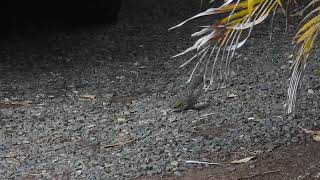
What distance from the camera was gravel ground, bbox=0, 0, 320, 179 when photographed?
3.45 metres

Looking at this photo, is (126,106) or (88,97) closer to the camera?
(126,106)

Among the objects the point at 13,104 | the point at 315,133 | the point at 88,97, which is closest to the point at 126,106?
the point at 88,97

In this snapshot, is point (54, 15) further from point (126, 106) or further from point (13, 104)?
point (126, 106)

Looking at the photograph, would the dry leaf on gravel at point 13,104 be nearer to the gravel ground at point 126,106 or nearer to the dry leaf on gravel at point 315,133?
the gravel ground at point 126,106

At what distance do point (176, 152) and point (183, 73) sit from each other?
75.4 inches

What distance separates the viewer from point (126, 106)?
14.9ft

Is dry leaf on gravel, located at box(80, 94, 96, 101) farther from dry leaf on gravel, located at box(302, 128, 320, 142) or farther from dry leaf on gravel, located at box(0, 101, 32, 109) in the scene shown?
dry leaf on gravel, located at box(302, 128, 320, 142)

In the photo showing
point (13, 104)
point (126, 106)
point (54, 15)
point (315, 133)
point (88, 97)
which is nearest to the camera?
point (315, 133)

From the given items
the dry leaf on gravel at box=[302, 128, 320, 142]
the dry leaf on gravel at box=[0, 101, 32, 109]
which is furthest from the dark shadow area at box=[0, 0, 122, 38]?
the dry leaf on gravel at box=[302, 128, 320, 142]

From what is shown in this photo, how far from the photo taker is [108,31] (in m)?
6.78

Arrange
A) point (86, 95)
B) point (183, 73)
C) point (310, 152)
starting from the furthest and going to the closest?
point (183, 73)
point (86, 95)
point (310, 152)

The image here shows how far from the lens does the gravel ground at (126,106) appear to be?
136 inches

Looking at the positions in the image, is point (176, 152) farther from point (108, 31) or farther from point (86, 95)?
point (108, 31)

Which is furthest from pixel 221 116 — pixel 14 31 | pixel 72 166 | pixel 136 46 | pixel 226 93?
pixel 14 31
